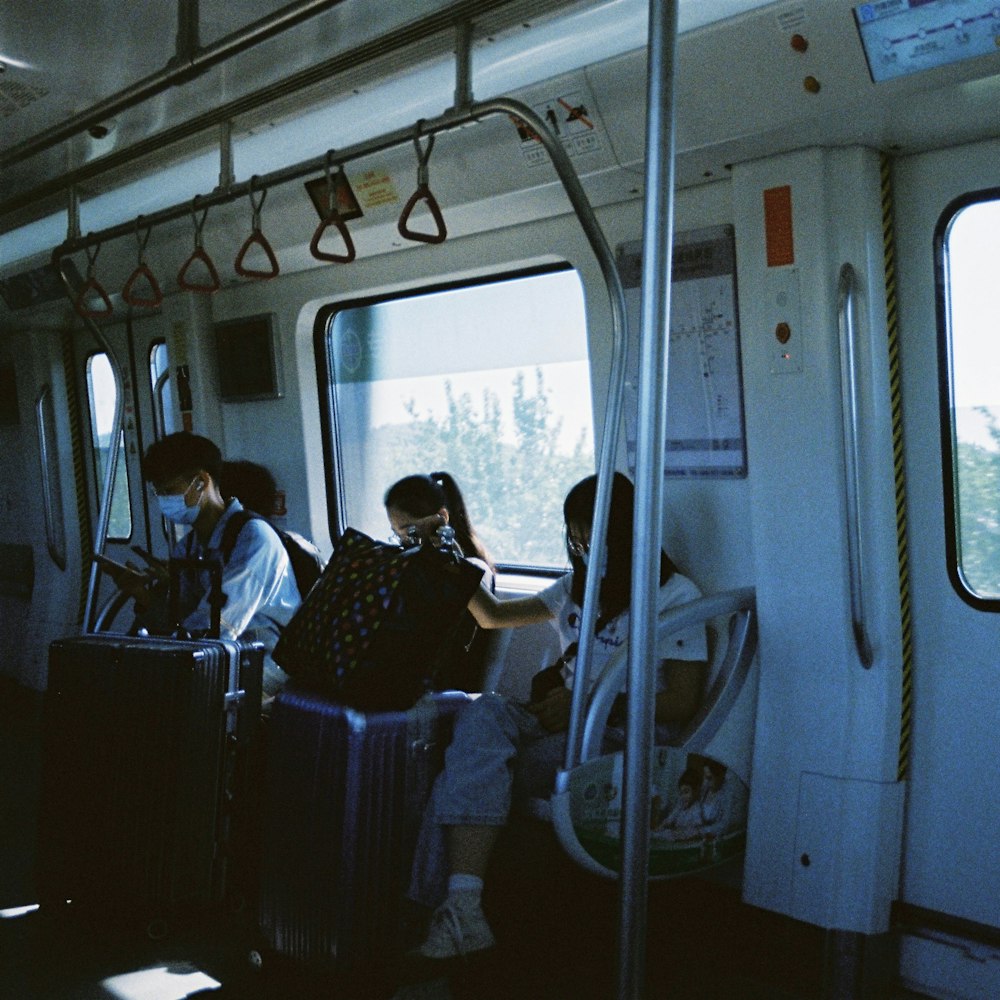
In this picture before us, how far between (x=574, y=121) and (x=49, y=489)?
4.74 m

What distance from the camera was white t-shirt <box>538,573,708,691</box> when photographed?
3.27 m

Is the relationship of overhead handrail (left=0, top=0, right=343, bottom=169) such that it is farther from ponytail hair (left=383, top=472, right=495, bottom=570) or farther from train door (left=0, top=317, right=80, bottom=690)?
train door (left=0, top=317, right=80, bottom=690)

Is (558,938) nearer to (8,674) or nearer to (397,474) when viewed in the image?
(397,474)

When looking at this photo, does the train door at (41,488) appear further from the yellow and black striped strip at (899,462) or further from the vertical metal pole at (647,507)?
the vertical metal pole at (647,507)

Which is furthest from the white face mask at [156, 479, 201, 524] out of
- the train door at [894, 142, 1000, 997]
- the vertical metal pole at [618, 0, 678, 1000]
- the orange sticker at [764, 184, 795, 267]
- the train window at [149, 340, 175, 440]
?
the vertical metal pole at [618, 0, 678, 1000]

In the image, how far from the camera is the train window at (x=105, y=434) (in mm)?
6654

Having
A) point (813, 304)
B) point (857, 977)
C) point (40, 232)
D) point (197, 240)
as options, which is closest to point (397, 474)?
point (197, 240)

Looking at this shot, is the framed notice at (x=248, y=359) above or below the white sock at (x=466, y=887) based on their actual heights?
above

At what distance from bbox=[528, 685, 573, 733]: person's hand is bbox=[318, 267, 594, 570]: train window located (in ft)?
3.71

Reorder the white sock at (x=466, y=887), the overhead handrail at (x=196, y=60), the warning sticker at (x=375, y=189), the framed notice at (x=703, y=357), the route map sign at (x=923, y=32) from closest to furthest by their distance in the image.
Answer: the route map sign at (x=923, y=32) < the overhead handrail at (x=196, y=60) < the white sock at (x=466, y=887) < the framed notice at (x=703, y=357) < the warning sticker at (x=375, y=189)

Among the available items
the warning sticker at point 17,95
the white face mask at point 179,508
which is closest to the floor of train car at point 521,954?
the white face mask at point 179,508

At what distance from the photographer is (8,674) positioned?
7547 mm

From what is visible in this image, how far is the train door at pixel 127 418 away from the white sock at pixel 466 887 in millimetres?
3284

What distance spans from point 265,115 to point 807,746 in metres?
2.63
